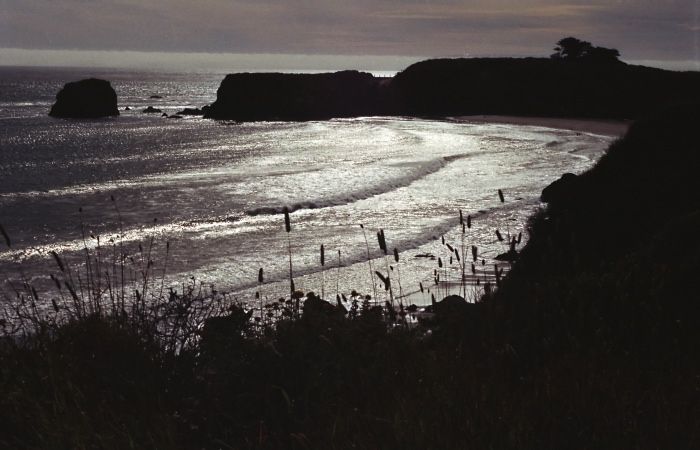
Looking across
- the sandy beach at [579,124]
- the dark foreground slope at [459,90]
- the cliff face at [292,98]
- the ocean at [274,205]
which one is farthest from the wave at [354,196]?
the cliff face at [292,98]

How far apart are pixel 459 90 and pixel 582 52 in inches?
627

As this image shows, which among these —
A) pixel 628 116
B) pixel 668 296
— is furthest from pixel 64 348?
pixel 628 116

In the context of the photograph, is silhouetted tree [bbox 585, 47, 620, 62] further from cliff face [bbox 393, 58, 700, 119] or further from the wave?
the wave

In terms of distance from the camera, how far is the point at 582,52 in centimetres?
7531

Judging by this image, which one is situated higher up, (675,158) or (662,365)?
(675,158)

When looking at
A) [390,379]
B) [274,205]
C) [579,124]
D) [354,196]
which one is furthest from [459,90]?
[390,379]

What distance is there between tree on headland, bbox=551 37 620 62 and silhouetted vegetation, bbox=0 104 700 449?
241ft

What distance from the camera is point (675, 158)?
1039cm

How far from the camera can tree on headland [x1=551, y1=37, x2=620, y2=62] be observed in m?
71.9

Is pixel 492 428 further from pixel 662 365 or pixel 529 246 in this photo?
pixel 529 246

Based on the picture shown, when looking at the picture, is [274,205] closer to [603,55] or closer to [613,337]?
[613,337]

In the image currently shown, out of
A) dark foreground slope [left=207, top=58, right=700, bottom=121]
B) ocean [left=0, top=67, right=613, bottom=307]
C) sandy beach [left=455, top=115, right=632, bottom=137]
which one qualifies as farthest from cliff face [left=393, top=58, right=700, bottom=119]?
ocean [left=0, top=67, right=613, bottom=307]

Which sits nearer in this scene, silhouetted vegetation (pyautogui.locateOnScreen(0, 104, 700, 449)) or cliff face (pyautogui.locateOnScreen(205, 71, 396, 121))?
silhouetted vegetation (pyautogui.locateOnScreen(0, 104, 700, 449))

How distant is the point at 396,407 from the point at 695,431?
1.38 metres
